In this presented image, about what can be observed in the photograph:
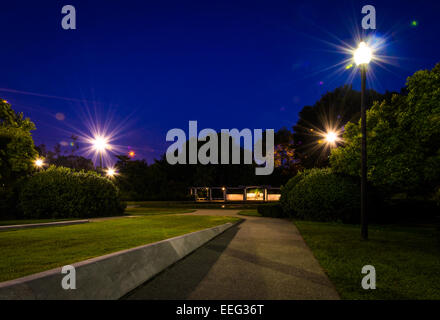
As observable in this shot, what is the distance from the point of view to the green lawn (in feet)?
14.9

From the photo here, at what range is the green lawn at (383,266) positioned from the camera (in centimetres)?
455

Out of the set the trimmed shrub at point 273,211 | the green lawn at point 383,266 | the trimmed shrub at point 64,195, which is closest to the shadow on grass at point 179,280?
the green lawn at point 383,266

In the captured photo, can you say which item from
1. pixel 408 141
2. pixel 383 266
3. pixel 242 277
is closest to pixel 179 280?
pixel 242 277

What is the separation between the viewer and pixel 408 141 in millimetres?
14594

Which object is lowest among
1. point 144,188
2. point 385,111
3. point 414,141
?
point 144,188

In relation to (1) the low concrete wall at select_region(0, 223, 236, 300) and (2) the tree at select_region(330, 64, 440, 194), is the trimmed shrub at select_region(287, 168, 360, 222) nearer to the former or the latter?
(2) the tree at select_region(330, 64, 440, 194)

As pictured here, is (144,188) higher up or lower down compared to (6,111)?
lower down

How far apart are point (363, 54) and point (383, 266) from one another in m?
7.84

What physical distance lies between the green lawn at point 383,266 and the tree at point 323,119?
2370cm

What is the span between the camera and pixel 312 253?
7715mm

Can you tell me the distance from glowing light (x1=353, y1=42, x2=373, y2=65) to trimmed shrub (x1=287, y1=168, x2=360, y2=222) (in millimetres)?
9250

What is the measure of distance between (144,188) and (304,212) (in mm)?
41643
